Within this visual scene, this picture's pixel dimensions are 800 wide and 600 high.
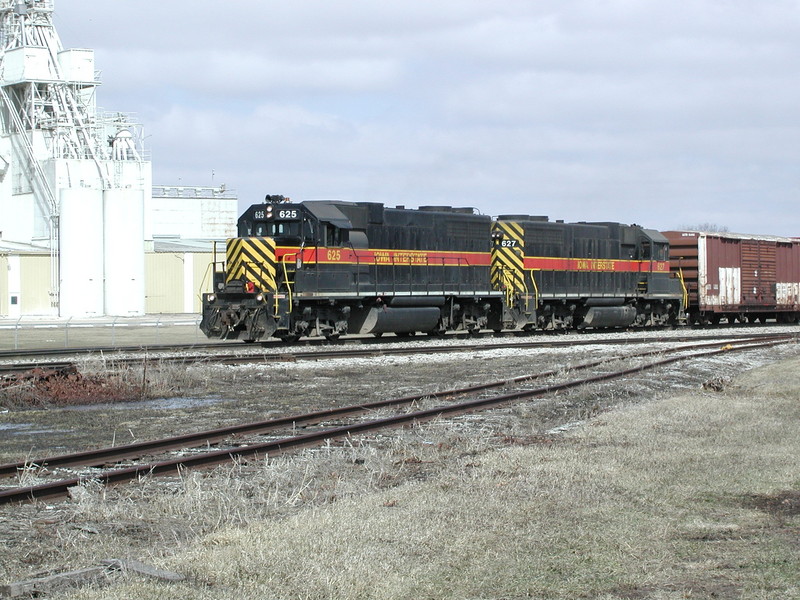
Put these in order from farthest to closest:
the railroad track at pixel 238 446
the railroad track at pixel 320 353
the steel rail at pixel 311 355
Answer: the steel rail at pixel 311 355 → the railroad track at pixel 320 353 → the railroad track at pixel 238 446

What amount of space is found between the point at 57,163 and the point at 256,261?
32452 millimetres

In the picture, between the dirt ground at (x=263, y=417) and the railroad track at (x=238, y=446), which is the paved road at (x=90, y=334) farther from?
the railroad track at (x=238, y=446)

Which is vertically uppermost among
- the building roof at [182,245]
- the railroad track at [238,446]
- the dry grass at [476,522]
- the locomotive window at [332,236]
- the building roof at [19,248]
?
the building roof at [182,245]

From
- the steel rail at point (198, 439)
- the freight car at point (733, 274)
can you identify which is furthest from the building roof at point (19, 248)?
the steel rail at point (198, 439)

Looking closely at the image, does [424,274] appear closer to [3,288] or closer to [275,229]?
[275,229]

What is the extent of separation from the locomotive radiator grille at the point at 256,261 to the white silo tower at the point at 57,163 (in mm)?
25489

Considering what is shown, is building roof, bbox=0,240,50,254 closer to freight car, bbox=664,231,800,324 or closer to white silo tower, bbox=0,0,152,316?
white silo tower, bbox=0,0,152,316

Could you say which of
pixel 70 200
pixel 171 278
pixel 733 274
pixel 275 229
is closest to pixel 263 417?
pixel 275 229

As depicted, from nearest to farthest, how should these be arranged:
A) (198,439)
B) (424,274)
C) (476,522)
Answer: (476,522), (198,439), (424,274)

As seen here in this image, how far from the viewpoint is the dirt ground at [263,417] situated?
6.50 meters

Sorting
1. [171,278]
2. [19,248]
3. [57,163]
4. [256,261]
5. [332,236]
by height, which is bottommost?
[256,261]

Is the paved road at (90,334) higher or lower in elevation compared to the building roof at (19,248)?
lower

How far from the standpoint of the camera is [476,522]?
22.0 ft

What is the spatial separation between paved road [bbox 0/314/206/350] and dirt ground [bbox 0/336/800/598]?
11.6 metres
